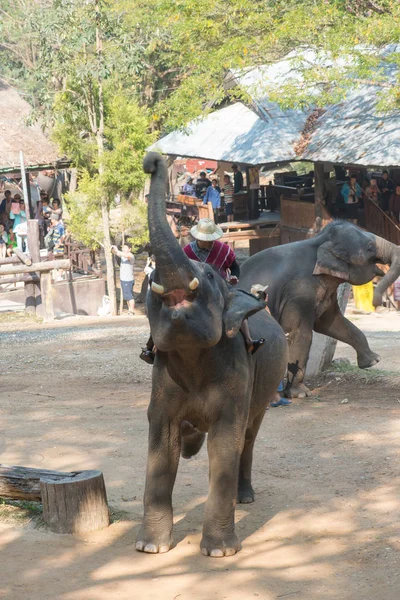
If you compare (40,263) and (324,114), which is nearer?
(40,263)

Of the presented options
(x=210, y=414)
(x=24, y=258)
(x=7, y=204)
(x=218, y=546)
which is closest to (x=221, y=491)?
(x=218, y=546)

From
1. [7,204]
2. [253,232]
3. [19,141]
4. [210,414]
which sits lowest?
[253,232]

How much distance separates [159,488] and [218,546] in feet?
1.60

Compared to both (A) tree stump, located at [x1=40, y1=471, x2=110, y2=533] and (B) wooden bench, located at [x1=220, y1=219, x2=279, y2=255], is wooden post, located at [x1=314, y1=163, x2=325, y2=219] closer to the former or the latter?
(B) wooden bench, located at [x1=220, y1=219, x2=279, y2=255]

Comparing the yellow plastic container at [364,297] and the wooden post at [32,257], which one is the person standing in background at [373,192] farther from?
the wooden post at [32,257]

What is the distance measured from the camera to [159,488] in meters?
5.76

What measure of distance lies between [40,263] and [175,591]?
548 inches

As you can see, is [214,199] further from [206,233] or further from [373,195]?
[206,233]

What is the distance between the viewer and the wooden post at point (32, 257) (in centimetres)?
1872

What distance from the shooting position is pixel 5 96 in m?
29.4

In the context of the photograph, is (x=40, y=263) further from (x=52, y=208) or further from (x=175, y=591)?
(x=175, y=591)

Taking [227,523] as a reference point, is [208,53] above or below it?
above

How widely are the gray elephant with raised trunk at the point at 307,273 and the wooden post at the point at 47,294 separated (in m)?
9.22

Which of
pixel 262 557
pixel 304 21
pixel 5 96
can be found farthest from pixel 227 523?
pixel 5 96
